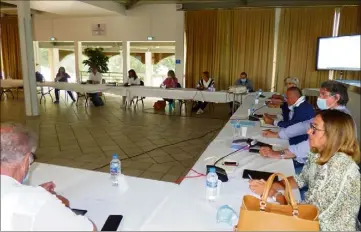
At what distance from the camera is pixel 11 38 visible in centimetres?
1194

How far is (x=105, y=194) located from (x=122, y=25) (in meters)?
9.50

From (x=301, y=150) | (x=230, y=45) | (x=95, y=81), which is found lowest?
(x=301, y=150)

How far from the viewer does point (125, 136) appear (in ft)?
17.6

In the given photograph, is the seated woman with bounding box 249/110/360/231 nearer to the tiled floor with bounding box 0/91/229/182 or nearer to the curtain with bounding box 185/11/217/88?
the tiled floor with bounding box 0/91/229/182

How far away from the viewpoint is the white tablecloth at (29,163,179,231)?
1.46 meters

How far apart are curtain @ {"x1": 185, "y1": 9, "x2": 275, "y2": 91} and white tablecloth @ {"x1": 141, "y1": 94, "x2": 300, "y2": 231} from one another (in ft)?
23.8

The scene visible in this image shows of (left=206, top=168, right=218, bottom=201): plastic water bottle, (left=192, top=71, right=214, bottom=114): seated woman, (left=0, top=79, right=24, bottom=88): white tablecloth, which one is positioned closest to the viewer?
(left=206, top=168, right=218, bottom=201): plastic water bottle

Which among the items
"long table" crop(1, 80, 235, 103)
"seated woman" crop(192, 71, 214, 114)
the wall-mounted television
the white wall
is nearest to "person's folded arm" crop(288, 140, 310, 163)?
the wall-mounted television

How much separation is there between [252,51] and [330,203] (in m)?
8.30

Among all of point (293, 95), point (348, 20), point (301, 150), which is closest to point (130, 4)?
point (348, 20)

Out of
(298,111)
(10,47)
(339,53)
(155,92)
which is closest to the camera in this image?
(298,111)

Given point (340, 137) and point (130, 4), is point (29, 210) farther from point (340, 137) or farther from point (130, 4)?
point (130, 4)

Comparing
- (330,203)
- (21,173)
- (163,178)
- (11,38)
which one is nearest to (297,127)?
(330,203)

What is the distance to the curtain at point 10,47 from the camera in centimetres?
1180
